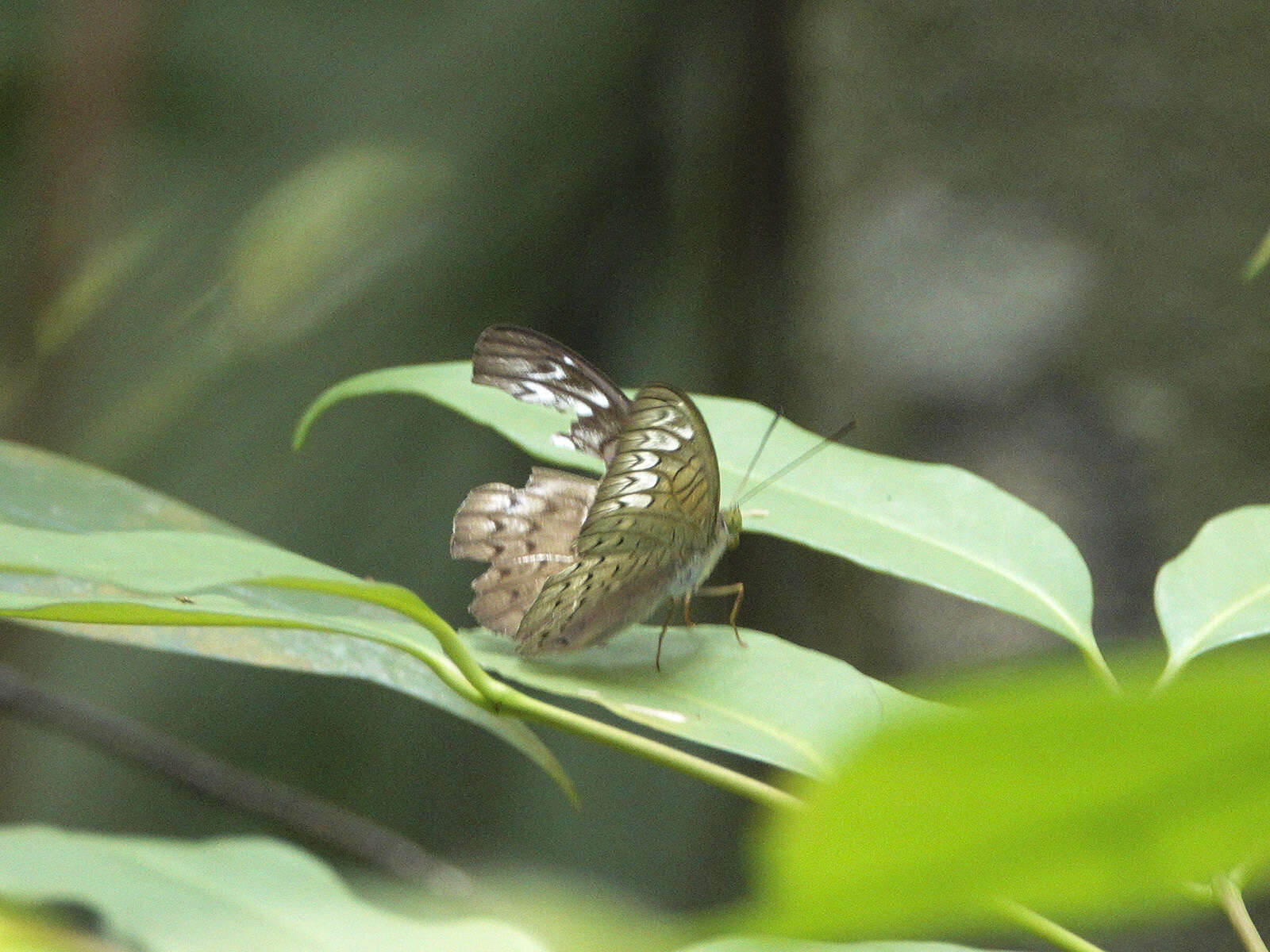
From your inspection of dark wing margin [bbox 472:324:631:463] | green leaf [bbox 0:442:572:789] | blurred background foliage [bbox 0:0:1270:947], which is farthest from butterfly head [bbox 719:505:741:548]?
blurred background foliage [bbox 0:0:1270:947]

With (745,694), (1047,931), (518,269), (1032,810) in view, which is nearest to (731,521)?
(745,694)

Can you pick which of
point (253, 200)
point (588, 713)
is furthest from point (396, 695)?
point (253, 200)

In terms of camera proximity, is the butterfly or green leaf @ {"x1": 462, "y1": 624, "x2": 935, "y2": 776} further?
the butterfly

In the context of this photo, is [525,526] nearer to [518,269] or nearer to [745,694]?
[745,694]

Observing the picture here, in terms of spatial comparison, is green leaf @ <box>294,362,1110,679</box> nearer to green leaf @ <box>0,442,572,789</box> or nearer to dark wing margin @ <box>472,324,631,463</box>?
dark wing margin @ <box>472,324,631,463</box>

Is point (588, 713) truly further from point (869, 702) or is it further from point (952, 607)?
point (869, 702)
